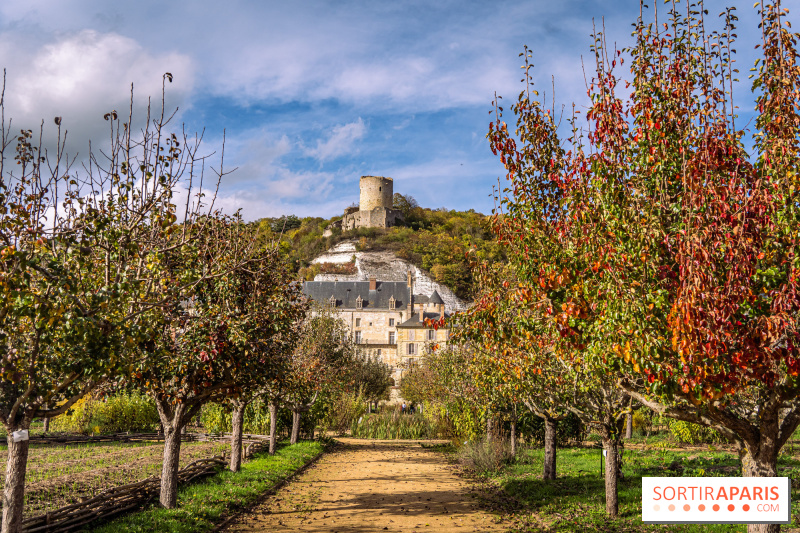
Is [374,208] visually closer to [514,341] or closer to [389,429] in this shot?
[389,429]

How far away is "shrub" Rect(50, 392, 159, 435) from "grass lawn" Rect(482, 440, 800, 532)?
1701 cm

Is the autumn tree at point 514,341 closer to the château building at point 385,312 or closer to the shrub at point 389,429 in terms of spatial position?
the shrub at point 389,429

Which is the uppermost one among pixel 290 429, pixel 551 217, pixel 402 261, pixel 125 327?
pixel 402 261

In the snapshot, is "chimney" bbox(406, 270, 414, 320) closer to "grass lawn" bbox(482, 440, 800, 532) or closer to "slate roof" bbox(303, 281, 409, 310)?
"slate roof" bbox(303, 281, 409, 310)

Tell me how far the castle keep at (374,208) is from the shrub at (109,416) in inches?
3722

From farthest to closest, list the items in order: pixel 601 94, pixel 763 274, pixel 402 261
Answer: pixel 402 261
pixel 601 94
pixel 763 274

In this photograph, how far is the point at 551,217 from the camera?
8.04 meters

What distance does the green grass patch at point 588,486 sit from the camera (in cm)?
1060

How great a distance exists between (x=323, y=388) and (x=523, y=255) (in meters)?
17.7

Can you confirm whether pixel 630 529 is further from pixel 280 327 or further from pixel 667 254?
pixel 280 327

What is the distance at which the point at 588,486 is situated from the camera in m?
14.6

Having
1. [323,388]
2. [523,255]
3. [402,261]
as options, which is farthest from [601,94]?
[402,261]

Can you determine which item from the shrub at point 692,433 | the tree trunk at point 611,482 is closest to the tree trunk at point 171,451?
the tree trunk at point 611,482

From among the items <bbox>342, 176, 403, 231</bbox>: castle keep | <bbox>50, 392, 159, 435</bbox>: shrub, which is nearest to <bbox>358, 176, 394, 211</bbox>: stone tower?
A: <bbox>342, 176, 403, 231</bbox>: castle keep
